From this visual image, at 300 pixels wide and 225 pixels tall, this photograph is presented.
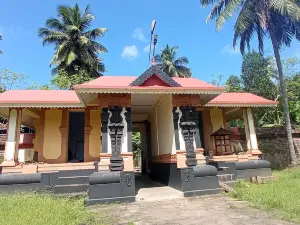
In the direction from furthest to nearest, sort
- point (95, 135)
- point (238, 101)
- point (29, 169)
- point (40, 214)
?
point (238, 101)
point (95, 135)
point (29, 169)
point (40, 214)

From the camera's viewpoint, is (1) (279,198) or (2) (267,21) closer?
(1) (279,198)

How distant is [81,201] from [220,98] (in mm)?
8226

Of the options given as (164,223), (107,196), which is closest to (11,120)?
(107,196)

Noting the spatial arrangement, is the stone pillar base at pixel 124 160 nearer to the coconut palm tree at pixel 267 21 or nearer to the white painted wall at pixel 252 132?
the white painted wall at pixel 252 132

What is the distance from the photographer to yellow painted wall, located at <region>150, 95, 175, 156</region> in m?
9.17

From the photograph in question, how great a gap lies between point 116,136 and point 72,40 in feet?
61.3

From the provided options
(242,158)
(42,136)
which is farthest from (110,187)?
(242,158)

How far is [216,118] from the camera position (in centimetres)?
1352

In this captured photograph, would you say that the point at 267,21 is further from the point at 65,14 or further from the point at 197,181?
the point at 65,14

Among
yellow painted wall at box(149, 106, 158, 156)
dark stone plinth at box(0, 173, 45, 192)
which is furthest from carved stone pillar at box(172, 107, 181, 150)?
dark stone plinth at box(0, 173, 45, 192)

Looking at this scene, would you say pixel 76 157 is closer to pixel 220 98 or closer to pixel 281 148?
pixel 220 98

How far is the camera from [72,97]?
11.1m

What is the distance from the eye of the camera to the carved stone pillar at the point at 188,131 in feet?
27.2

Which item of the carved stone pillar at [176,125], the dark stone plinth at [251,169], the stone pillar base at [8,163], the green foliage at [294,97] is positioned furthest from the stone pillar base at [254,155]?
the stone pillar base at [8,163]
